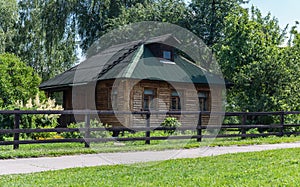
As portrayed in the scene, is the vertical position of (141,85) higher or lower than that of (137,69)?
lower

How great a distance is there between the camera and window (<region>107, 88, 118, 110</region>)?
2197cm

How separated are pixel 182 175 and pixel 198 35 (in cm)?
2457

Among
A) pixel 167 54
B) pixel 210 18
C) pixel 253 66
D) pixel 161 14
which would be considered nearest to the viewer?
pixel 253 66

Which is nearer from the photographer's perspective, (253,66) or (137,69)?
(137,69)

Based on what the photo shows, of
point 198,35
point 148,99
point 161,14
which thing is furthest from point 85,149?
point 161,14

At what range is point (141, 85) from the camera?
21.6m

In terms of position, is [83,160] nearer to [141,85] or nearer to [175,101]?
[141,85]

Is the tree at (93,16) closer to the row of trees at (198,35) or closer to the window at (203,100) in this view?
the row of trees at (198,35)

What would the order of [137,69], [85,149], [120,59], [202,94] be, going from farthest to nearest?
[202,94], [120,59], [137,69], [85,149]

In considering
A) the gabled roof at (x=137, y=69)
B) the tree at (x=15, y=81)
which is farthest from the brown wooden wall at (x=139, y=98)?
the tree at (x=15, y=81)

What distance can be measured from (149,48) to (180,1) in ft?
36.8

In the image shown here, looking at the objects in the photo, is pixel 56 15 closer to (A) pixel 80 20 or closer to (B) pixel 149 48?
(A) pixel 80 20

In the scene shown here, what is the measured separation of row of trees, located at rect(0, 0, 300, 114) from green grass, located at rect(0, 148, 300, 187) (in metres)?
13.7

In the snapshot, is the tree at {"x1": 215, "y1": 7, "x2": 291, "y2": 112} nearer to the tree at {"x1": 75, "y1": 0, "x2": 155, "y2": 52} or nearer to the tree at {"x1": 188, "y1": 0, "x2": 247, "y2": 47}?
the tree at {"x1": 188, "y1": 0, "x2": 247, "y2": 47}
